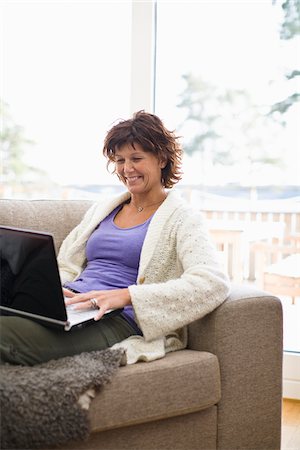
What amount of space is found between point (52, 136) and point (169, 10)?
80cm

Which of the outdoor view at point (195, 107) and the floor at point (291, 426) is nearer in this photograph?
the floor at point (291, 426)

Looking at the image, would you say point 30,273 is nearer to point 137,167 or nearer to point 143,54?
point 137,167

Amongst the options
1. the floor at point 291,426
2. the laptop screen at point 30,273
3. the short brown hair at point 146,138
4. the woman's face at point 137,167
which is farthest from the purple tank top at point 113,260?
the floor at point 291,426

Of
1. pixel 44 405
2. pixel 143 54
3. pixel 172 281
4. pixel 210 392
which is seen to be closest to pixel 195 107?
pixel 143 54

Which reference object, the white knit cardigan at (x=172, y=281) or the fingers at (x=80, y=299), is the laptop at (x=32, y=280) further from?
the white knit cardigan at (x=172, y=281)

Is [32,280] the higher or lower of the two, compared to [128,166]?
lower

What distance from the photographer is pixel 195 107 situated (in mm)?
2943

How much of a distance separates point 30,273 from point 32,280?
0.06ft

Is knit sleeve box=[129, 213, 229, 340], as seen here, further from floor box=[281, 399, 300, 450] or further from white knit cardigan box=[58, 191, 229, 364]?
floor box=[281, 399, 300, 450]

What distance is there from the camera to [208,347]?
1.92m

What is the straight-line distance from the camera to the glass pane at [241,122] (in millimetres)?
2801

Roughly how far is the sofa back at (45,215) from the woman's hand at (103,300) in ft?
1.77

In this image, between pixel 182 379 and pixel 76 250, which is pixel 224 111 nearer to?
pixel 76 250

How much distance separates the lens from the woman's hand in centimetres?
184
